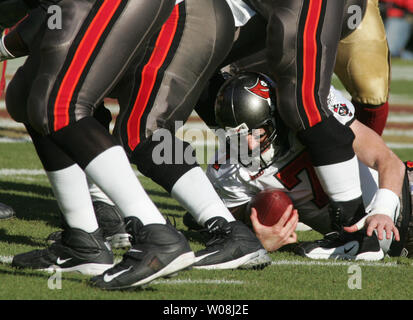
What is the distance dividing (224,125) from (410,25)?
1554 centimetres

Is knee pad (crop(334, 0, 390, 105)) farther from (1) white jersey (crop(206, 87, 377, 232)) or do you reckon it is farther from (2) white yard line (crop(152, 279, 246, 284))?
(2) white yard line (crop(152, 279, 246, 284))

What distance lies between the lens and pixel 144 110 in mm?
3172

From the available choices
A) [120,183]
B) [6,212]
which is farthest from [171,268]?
[6,212]

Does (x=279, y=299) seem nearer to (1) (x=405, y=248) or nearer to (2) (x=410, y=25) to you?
(1) (x=405, y=248)

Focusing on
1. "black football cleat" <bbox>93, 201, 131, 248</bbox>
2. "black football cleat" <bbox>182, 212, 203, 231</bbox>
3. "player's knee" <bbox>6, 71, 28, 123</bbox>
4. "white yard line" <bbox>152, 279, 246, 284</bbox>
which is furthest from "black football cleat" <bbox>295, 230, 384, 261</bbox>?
"player's knee" <bbox>6, 71, 28, 123</bbox>

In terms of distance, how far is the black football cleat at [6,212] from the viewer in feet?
13.9

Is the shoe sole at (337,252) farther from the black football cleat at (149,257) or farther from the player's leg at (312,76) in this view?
the black football cleat at (149,257)

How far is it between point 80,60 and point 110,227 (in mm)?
1260

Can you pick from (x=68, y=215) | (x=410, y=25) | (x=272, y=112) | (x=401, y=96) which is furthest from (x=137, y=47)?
(x=410, y=25)

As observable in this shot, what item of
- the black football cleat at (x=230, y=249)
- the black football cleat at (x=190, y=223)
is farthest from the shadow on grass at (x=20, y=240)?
the black football cleat at (x=230, y=249)

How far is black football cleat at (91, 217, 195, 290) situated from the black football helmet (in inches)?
36.8

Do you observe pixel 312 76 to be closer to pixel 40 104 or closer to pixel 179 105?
pixel 179 105

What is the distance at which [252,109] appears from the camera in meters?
3.65

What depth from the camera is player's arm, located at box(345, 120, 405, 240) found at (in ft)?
10.7
